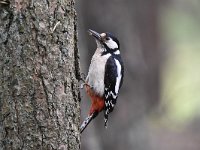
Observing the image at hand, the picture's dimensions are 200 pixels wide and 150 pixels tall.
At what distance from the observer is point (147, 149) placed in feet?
28.5

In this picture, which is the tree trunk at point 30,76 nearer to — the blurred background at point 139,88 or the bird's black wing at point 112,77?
the bird's black wing at point 112,77

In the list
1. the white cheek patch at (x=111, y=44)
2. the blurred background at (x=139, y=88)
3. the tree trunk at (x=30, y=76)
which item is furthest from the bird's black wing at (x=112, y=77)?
the tree trunk at (x=30, y=76)

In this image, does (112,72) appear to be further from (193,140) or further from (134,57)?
(193,140)

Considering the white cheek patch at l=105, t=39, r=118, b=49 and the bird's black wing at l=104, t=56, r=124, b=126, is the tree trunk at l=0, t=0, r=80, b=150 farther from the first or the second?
the white cheek patch at l=105, t=39, r=118, b=49

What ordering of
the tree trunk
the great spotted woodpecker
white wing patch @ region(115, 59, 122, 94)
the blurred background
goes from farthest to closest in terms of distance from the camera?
the blurred background < white wing patch @ region(115, 59, 122, 94) < the great spotted woodpecker < the tree trunk

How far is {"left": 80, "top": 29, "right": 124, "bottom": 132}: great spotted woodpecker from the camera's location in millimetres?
6137

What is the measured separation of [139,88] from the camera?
8.74 m

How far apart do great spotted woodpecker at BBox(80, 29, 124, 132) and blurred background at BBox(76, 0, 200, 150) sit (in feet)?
5.79

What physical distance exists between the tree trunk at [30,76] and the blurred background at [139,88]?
13.4 feet

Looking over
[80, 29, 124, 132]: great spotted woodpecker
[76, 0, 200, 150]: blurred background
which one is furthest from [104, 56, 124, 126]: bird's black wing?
[76, 0, 200, 150]: blurred background

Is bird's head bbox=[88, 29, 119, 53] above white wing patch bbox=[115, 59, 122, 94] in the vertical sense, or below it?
above

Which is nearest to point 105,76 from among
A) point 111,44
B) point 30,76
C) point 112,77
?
point 112,77

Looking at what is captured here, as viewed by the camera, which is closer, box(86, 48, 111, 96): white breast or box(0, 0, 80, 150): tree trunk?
box(0, 0, 80, 150): tree trunk

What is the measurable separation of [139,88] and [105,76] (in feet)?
8.28
